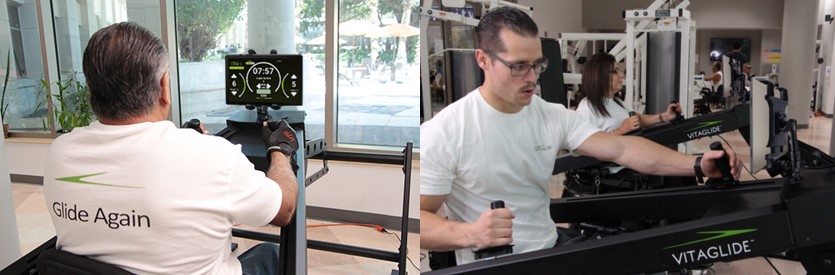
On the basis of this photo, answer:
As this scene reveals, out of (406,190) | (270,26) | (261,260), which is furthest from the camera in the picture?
(270,26)

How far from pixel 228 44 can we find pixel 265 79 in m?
2.45

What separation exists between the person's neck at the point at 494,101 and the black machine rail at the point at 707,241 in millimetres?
224

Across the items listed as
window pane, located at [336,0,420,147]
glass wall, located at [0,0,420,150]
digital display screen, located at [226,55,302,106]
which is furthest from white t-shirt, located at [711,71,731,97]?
window pane, located at [336,0,420,147]

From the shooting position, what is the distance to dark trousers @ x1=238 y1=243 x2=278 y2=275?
178cm

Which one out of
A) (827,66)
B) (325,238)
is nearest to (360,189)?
(325,238)

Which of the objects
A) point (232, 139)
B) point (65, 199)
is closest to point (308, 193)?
point (232, 139)

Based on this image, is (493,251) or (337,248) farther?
(337,248)

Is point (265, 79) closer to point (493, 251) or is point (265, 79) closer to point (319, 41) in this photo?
point (493, 251)

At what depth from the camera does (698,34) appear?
1.20 m

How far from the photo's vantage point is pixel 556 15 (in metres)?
1.04

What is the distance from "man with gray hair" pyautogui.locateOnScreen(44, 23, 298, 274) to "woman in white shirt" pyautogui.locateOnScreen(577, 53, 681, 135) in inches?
28.3

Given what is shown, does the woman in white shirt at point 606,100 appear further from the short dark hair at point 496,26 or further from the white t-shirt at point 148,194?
the white t-shirt at point 148,194

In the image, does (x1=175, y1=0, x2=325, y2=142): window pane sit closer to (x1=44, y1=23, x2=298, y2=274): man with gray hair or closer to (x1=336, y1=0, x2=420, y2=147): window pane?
(x1=336, y1=0, x2=420, y2=147): window pane

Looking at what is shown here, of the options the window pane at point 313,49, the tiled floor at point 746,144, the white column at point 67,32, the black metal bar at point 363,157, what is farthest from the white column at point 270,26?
the tiled floor at point 746,144
